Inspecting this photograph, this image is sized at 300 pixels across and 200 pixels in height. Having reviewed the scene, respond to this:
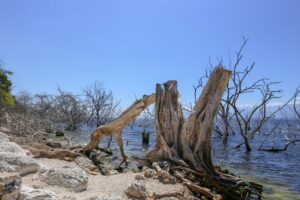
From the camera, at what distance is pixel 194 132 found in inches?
325

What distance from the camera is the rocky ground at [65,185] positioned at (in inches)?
184

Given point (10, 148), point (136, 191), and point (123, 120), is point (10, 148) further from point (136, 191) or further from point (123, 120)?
point (123, 120)

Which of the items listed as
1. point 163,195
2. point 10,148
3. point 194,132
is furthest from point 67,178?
point 194,132

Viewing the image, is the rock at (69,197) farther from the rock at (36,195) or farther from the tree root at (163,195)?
the tree root at (163,195)

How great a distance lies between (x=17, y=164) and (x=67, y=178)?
1382mm

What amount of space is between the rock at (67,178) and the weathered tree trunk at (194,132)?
91.0 inches

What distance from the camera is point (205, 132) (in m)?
8.06

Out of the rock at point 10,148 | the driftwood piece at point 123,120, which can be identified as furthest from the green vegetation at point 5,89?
the rock at point 10,148

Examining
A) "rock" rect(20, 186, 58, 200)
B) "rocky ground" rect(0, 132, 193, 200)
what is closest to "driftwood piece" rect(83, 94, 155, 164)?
"rocky ground" rect(0, 132, 193, 200)

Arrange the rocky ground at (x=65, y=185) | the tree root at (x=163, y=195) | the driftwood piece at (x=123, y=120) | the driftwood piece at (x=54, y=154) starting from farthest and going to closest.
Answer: the driftwood piece at (x=123, y=120) → the driftwood piece at (x=54, y=154) → the tree root at (x=163, y=195) → the rocky ground at (x=65, y=185)

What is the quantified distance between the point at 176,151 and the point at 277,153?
42.2 feet

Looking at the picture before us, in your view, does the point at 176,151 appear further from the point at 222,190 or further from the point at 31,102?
the point at 31,102

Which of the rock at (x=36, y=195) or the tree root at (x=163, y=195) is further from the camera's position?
the tree root at (x=163, y=195)

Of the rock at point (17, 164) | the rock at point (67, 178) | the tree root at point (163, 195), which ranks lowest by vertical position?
the tree root at point (163, 195)
